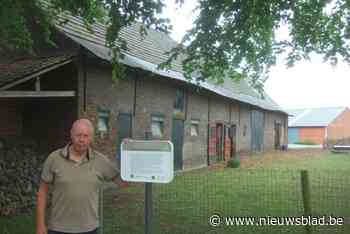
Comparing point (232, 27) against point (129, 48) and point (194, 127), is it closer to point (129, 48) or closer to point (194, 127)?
point (129, 48)

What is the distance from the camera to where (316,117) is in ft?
213

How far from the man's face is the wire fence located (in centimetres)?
376

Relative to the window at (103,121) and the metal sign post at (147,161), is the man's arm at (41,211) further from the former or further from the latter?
the window at (103,121)

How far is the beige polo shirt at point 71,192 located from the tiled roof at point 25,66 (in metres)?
6.32

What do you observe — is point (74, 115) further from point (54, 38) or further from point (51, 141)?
point (54, 38)

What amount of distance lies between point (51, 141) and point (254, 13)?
7175 millimetres

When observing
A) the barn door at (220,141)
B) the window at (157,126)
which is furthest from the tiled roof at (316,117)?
the window at (157,126)

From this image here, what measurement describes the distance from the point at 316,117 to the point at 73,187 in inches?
2525

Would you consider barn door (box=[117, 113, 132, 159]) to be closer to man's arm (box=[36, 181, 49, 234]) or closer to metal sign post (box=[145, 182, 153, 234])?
metal sign post (box=[145, 182, 153, 234])

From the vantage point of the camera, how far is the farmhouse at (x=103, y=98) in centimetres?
1235

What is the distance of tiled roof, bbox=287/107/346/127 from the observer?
62.4 m

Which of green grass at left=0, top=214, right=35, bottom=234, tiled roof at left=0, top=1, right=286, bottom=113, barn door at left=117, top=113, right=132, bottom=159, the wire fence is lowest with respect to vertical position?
green grass at left=0, top=214, right=35, bottom=234

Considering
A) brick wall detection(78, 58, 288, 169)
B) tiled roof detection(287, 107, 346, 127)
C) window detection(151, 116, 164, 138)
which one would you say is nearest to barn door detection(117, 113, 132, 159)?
brick wall detection(78, 58, 288, 169)

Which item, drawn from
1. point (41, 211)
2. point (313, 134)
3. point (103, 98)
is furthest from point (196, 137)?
point (313, 134)
